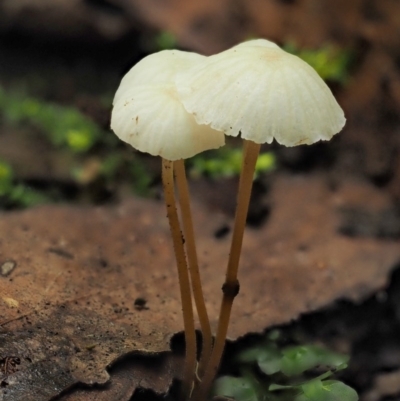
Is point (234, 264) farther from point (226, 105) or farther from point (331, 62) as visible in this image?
point (331, 62)

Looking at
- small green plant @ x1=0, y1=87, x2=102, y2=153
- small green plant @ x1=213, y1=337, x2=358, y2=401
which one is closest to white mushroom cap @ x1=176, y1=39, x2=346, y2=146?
small green plant @ x1=213, y1=337, x2=358, y2=401

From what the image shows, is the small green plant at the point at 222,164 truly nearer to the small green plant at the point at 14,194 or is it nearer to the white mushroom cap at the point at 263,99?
the small green plant at the point at 14,194

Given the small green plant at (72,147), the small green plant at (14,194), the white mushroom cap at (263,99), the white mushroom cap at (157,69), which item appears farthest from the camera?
the small green plant at (72,147)

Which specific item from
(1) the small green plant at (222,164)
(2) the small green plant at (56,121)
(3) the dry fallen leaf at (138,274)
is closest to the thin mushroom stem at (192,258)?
(3) the dry fallen leaf at (138,274)

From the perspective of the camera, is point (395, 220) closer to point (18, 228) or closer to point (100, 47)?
point (18, 228)

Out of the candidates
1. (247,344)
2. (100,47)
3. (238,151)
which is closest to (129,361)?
(247,344)

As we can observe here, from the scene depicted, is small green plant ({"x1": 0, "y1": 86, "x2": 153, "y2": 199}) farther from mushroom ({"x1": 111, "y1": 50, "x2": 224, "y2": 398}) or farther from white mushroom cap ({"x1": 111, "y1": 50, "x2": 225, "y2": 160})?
white mushroom cap ({"x1": 111, "y1": 50, "x2": 225, "y2": 160})
